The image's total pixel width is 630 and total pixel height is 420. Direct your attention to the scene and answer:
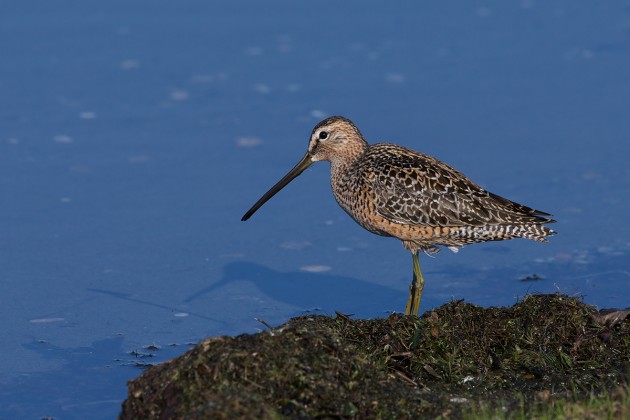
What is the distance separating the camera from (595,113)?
1202 cm

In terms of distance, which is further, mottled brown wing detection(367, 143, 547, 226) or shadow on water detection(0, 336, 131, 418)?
mottled brown wing detection(367, 143, 547, 226)

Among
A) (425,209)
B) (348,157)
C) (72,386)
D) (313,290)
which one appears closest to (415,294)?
(425,209)

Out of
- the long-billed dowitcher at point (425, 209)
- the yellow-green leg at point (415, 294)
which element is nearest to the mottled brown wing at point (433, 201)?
the long-billed dowitcher at point (425, 209)

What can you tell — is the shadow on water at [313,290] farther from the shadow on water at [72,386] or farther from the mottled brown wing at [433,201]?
the shadow on water at [72,386]

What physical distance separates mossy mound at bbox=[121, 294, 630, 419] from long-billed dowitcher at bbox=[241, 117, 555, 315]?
97 cm

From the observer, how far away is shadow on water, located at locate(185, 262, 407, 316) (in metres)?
8.77

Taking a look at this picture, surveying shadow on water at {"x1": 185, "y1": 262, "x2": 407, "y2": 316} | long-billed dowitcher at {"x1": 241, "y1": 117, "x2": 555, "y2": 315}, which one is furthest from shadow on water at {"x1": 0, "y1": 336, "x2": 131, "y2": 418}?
long-billed dowitcher at {"x1": 241, "y1": 117, "x2": 555, "y2": 315}

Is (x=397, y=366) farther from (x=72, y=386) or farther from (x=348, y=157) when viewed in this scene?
(x=348, y=157)

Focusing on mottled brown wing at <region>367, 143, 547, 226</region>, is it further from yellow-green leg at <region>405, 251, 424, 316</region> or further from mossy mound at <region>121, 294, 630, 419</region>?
mossy mound at <region>121, 294, 630, 419</region>

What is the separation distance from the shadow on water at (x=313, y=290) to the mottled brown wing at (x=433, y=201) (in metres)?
0.89

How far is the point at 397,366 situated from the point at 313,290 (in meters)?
2.34

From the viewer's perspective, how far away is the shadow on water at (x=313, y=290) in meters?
8.77

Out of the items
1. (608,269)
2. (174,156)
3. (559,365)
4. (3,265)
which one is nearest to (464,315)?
(559,365)

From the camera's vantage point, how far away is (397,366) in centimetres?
675
